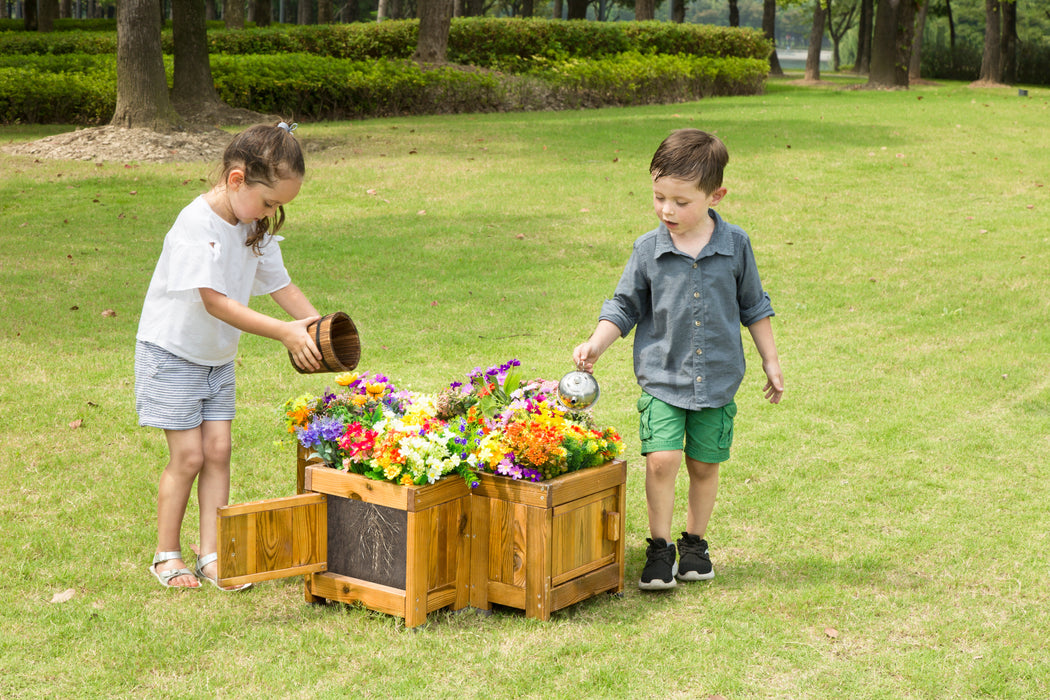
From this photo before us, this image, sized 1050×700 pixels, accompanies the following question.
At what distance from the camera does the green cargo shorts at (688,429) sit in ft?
12.5

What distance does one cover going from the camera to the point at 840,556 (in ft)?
14.0

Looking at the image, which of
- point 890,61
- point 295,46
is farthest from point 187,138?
point 890,61

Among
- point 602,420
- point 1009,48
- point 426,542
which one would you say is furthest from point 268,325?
point 1009,48

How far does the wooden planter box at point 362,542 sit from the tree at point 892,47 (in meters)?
24.9

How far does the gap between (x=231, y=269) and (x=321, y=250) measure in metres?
6.13

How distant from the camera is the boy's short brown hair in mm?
3664

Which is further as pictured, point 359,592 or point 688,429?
point 688,429

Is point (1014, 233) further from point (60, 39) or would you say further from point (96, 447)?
point (60, 39)

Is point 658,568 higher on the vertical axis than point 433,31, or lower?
lower

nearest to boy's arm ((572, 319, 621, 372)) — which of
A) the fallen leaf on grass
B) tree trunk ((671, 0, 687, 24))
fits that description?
the fallen leaf on grass

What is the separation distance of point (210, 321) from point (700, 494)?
1.95 meters

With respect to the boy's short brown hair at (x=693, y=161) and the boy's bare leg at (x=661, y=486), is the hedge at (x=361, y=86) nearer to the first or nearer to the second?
the boy's short brown hair at (x=693, y=161)

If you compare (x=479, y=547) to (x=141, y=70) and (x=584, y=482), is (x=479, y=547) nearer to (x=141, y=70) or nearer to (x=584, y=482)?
(x=584, y=482)

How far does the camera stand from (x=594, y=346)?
145 inches
